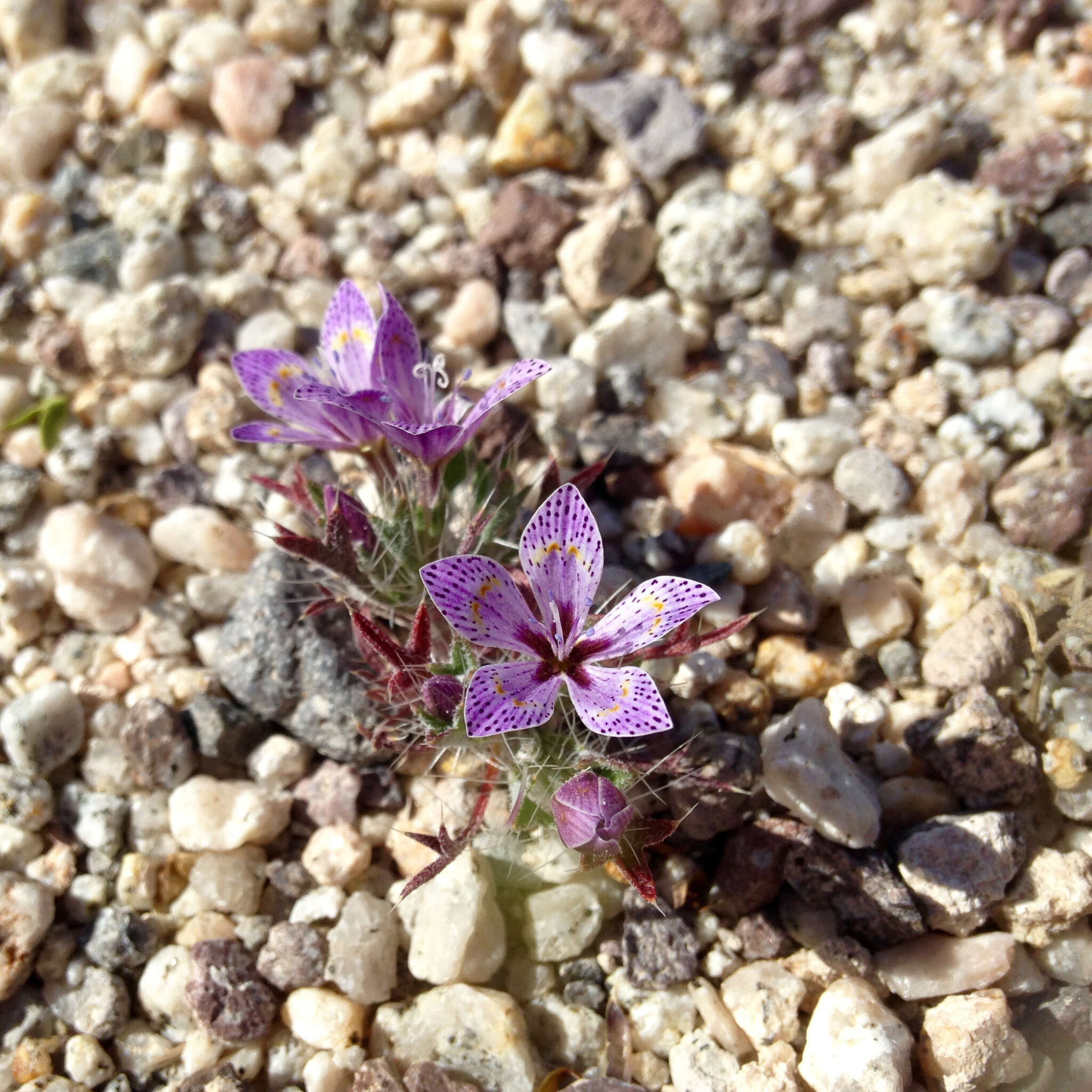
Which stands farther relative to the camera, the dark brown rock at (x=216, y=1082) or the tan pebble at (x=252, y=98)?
the tan pebble at (x=252, y=98)

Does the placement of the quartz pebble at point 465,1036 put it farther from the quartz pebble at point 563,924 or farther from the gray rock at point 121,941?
the gray rock at point 121,941

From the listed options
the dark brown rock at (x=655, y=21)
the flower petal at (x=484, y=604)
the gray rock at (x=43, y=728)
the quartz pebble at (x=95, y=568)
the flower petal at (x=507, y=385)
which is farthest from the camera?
the dark brown rock at (x=655, y=21)

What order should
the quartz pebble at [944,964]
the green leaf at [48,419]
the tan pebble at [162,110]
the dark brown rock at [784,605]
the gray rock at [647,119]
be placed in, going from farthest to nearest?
the tan pebble at [162,110]
the gray rock at [647,119]
the green leaf at [48,419]
the dark brown rock at [784,605]
the quartz pebble at [944,964]

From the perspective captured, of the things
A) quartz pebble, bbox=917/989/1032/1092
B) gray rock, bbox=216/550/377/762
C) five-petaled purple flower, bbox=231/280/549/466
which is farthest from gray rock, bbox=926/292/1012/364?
gray rock, bbox=216/550/377/762

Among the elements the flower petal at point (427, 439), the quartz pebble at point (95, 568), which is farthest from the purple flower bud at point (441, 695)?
the quartz pebble at point (95, 568)

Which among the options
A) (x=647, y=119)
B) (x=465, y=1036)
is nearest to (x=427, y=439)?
(x=465, y=1036)

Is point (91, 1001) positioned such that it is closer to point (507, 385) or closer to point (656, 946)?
point (656, 946)
